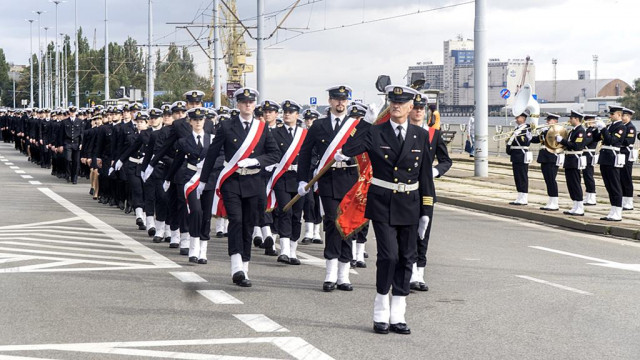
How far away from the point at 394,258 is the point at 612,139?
10386 millimetres

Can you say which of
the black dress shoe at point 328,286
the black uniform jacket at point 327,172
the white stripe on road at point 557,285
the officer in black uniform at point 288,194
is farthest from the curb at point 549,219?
the black dress shoe at point 328,286

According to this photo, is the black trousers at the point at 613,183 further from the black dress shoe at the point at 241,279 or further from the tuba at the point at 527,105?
the black dress shoe at the point at 241,279

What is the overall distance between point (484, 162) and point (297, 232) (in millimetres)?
16739

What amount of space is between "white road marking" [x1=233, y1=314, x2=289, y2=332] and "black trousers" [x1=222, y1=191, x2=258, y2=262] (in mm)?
1902

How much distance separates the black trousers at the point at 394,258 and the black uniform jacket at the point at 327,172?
246cm

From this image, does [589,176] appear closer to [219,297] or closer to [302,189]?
[302,189]

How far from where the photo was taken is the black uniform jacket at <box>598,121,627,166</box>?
1752cm

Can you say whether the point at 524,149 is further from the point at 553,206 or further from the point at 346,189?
the point at 346,189

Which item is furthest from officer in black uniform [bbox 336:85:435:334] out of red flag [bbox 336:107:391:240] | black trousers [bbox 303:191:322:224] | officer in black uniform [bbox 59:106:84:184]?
officer in black uniform [bbox 59:106:84:184]

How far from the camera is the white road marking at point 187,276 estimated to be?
10812 millimetres

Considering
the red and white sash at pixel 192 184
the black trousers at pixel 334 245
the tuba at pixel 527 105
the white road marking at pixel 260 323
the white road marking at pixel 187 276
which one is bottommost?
the white road marking at pixel 187 276

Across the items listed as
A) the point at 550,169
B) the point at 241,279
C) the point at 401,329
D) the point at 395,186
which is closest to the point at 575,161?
the point at 550,169

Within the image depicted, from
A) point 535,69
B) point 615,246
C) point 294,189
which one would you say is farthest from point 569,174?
point 535,69

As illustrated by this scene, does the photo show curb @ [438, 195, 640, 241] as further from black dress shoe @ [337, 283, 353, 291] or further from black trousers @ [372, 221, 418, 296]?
black trousers @ [372, 221, 418, 296]
